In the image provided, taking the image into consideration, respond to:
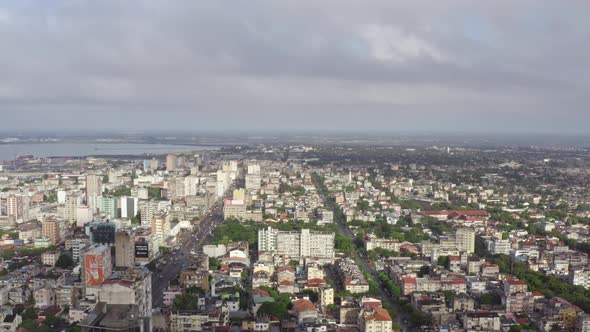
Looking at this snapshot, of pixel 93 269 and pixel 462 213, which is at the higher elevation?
pixel 93 269

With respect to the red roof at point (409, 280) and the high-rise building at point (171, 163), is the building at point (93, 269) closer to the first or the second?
the red roof at point (409, 280)

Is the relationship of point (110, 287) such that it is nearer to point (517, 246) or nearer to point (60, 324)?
point (60, 324)

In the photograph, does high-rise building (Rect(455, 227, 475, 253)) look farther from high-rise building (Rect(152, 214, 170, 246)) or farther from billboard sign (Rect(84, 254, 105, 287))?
billboard sign (Rect(84, 254, 105, 287))

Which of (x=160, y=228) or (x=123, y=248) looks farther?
(x=160, y=228)

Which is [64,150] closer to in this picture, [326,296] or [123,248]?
[123,248]

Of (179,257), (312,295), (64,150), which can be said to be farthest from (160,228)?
(64,150)

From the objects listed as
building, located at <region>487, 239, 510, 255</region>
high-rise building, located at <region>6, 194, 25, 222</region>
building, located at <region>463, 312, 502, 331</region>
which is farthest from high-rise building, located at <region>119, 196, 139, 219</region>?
building, located at <region>463, 312, 502, 331</region>
